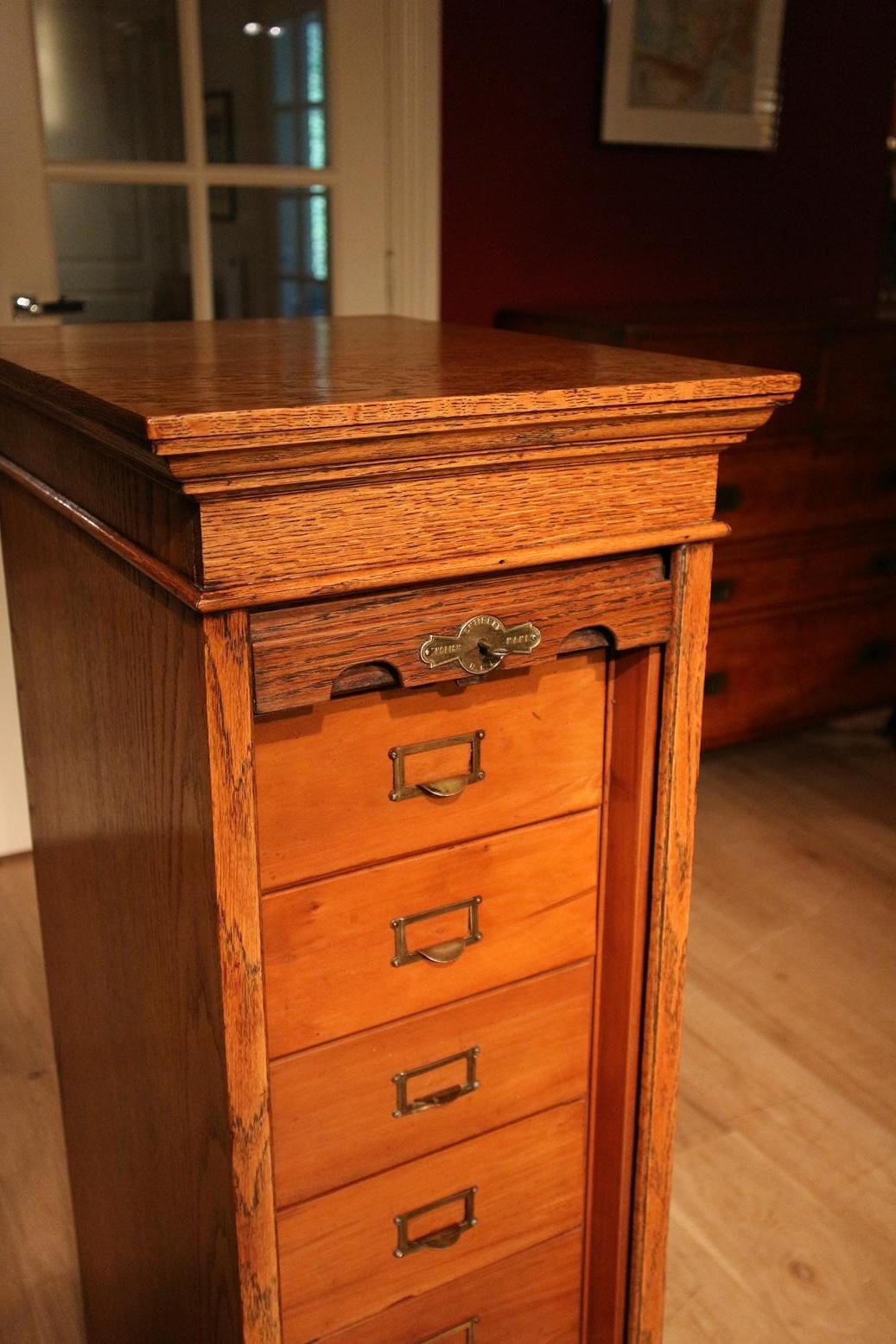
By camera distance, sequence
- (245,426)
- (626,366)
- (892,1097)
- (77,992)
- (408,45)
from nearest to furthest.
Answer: (245,426), (626,366), (77,992), (892,1097), (408,45)

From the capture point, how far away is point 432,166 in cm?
275

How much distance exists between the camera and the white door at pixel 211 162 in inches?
94.5

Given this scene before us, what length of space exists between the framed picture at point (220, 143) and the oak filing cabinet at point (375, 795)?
150cm

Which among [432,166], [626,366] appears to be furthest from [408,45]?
[626,366]

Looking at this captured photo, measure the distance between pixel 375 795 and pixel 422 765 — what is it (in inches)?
1.7

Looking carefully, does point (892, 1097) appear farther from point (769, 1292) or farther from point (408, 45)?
point (408, 45)

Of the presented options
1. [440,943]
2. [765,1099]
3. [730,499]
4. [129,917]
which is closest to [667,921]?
[440,943]

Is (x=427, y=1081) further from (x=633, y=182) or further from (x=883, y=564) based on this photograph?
(x=633, y=182)

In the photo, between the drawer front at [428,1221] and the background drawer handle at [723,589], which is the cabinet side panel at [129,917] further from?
the background drawer handle at [723,589]

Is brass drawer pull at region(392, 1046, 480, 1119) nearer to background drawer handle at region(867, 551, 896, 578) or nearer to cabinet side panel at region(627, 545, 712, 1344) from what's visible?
cabinet side panel at region(627, 545, 712, 1344)

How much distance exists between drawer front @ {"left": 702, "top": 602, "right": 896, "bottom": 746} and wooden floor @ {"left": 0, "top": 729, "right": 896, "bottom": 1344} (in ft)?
0.70

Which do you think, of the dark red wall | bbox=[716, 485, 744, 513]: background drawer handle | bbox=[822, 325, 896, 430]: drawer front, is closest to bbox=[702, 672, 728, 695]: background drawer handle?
bbox=[716, 485, 744, 513]: background drawer handle

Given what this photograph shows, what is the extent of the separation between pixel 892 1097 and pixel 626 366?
1.41 meters

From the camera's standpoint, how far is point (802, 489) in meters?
2.84
